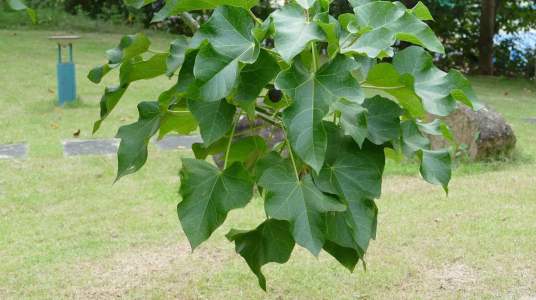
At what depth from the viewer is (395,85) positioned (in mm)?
1506

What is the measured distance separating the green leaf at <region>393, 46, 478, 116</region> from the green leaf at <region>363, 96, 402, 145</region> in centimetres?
6

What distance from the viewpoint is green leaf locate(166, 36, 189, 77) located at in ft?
4.95

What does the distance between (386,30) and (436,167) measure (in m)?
0.32

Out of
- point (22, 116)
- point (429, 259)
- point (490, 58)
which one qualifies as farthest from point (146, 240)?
point (490, 58)

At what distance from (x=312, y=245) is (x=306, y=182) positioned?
0.12m

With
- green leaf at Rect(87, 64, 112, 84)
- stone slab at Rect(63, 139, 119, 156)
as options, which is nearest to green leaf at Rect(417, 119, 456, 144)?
green leaf at Rect(87, 64, 112, 84)

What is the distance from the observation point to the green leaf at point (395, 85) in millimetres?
1485

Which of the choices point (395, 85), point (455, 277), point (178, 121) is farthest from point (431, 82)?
point (455, 277)

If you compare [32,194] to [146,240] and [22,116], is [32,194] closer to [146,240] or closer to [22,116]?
[146,240]

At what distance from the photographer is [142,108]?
5.27 feet

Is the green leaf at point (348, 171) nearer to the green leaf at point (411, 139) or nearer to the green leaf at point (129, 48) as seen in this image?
the green leaf at point (411, 139)

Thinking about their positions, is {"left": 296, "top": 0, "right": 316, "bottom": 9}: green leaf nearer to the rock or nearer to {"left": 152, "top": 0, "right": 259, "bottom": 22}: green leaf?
{"left": 152, "top": 0, "right": 259, "bottom": 22}: green leaf

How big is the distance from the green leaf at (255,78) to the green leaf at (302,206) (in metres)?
0.17

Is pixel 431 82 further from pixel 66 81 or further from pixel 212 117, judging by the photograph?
pixel 66 81
